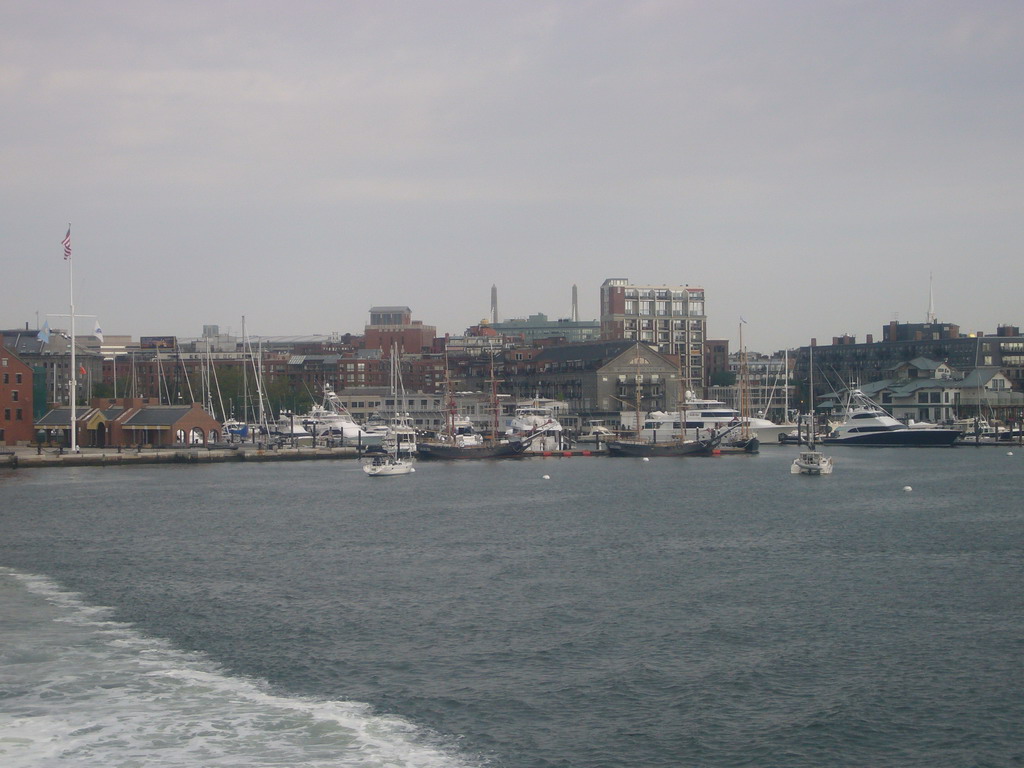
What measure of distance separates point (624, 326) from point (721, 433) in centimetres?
6355

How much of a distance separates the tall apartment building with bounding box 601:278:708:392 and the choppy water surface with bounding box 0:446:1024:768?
12436 centimetres

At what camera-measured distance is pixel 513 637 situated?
3039cm

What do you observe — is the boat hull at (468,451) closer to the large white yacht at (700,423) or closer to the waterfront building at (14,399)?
the large white yacht at (700,423)

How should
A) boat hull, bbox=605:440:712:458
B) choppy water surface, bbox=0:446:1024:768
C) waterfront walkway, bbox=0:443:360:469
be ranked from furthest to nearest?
boat hull, bbox=605:440:712:458, waterfront walkway, bbox=0:443:360:469, choppy water surface, bbox=0:446:1024:768

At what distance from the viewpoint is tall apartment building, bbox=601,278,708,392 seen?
184 metres

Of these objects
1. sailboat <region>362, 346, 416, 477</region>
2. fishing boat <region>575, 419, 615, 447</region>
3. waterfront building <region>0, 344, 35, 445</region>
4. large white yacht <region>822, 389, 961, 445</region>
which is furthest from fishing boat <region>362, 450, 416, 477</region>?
large white yacht <region>822, 389, 961, 445</region>

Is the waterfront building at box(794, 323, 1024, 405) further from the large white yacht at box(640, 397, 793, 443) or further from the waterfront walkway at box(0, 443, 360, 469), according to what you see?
the waterfront walkway at box(0, 443, 360, 469)

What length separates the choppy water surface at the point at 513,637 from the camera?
2241 cm

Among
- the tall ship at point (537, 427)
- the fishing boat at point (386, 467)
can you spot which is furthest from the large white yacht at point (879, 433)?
the fishing boat at point (386, 467)

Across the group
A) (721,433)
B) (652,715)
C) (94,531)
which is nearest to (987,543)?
(652,715)

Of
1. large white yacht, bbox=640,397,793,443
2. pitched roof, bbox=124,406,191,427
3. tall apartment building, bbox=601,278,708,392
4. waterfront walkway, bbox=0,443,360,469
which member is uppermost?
tall apartment building, bbox=601,278,708,392

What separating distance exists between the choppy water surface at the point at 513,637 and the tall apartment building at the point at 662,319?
4896 inches

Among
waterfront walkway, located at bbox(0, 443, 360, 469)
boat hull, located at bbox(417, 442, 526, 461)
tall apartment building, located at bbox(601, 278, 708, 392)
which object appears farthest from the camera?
tall apartment building, located at bbox(601, 278, 708, 392)

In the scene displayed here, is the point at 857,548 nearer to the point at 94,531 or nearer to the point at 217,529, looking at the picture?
the point at 217,529
